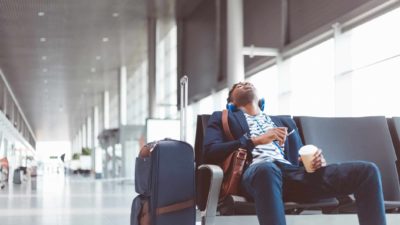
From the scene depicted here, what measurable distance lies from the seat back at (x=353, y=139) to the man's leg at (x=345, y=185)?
71cm

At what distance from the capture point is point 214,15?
17.9 m

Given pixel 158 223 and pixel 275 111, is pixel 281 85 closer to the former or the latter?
pixel 275 111

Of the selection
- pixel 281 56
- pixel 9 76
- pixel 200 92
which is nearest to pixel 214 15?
pixel 200 92

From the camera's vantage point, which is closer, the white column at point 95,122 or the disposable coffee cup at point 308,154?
the disposable coffee cup at point 308,154

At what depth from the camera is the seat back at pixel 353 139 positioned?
3854mm

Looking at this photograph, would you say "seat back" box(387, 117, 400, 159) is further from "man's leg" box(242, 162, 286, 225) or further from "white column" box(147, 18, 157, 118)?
"white column" box(147, 18, 157, 118)

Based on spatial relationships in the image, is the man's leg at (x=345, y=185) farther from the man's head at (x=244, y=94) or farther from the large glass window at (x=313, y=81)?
the large glass window at (x=313, y=81)

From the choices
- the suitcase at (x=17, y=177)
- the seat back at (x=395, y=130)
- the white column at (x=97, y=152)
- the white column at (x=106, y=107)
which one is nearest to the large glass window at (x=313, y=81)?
the seat back at (x=395, y=130)

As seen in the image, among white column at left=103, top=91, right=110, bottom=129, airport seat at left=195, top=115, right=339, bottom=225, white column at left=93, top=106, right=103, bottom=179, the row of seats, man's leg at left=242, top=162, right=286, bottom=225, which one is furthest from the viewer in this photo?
white column at left=103, top=91, right=110, bottom=129

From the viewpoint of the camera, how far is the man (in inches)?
113

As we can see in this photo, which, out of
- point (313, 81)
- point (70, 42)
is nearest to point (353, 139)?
point (313, 81)

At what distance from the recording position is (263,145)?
3436 mm

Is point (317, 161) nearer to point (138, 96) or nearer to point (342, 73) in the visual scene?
point (342, 73)

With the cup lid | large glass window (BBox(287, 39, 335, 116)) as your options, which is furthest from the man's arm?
large glass window (BBox(287, 39, 335, 116))
